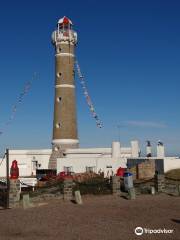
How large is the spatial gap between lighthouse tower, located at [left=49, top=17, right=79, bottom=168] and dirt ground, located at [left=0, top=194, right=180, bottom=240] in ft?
67.6

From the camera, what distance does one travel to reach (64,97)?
45688mm

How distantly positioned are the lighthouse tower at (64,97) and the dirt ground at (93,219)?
2061 cm

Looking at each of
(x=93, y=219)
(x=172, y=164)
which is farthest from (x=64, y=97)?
(x=93, y=219)

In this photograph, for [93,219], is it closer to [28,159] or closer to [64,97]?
[64,97]

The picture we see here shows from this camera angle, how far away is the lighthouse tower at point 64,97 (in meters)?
45.5

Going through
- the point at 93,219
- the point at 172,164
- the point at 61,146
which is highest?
the point at 61,146

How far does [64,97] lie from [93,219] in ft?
92.9

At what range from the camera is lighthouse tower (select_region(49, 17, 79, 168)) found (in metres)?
45.5

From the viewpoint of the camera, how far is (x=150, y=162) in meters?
38.0

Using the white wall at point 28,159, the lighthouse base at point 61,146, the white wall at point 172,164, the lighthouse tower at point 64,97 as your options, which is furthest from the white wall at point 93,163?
the white wall at point 28,159

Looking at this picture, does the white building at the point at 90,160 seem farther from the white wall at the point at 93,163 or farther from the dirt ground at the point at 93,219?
the dirt ground at the point at 93,219

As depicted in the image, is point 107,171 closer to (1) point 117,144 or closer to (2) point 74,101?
(1) point 117,144

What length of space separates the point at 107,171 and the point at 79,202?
16.4 metres

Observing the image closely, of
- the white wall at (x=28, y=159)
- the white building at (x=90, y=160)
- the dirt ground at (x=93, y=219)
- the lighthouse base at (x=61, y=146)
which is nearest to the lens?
the dirt ground at (x=93, y=219)
